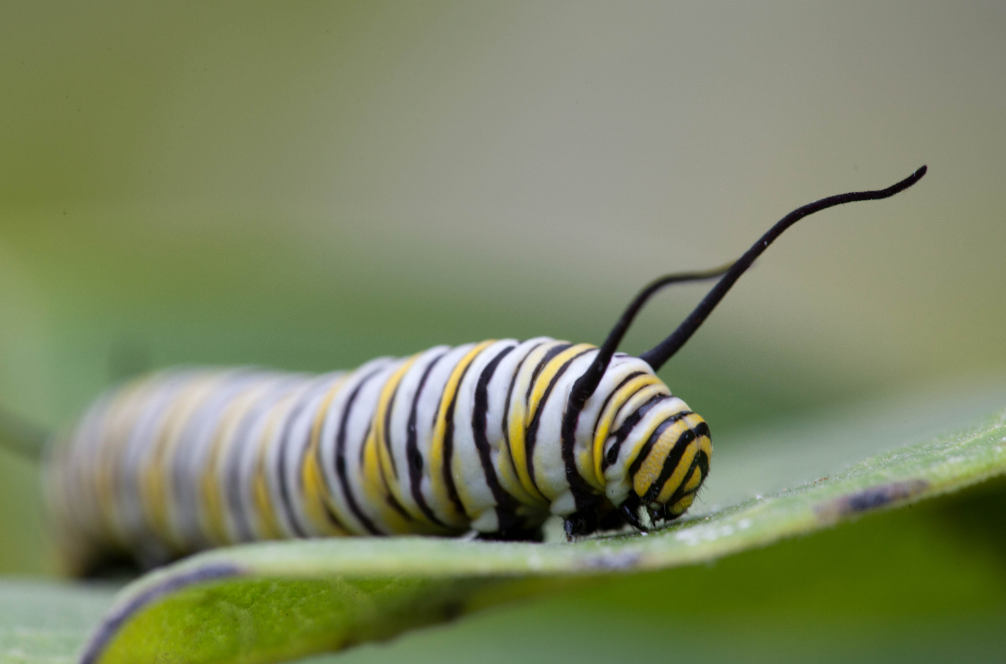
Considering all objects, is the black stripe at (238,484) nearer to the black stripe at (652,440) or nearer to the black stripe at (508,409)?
the black stripe at (508,409)

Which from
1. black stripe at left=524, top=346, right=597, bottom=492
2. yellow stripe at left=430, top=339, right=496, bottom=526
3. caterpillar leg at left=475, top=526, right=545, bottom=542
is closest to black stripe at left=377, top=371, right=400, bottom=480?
yellow stripe at left=430, top=339, right=496, bottom=526

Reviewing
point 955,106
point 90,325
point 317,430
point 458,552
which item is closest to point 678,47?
point 955,106

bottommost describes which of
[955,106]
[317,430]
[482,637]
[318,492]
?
[482,637]

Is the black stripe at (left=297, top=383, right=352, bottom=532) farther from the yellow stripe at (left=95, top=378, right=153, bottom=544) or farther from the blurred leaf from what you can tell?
the yellow stripe at (left=95, top=378, right=153, bottom=544)

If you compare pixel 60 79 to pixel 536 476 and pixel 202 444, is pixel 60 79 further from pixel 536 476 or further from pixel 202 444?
pixel 536 476

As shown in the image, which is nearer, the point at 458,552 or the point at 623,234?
the point at 458,552

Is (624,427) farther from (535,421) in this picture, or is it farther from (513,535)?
(513,535)
